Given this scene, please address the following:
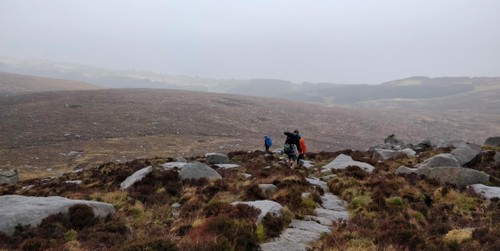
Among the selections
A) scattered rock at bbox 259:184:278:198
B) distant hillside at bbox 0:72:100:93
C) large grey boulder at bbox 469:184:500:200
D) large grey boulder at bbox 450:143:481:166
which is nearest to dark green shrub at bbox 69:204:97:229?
scattered rock at bbox 259:184:278:198

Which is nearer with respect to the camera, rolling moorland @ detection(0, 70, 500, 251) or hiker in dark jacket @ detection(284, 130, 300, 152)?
rolling moorland @ detection(0, 70, 500, 251)

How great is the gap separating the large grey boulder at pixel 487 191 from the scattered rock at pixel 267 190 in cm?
976

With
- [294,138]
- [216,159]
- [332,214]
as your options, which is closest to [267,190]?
[332,214]

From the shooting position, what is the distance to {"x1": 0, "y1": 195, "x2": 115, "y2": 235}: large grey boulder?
11.2 m

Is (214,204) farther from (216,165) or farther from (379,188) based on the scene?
(216,165)

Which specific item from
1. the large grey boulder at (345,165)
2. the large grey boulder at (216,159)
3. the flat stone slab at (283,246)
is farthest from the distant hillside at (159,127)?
the flat stone slab at (283,246)

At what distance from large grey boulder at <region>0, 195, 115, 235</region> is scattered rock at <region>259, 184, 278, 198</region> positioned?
5.93 meters

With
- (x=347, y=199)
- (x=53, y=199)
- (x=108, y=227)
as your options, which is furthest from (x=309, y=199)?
(x=53, y=199)

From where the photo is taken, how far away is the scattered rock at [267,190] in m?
15.3

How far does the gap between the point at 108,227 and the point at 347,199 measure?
33.7ft

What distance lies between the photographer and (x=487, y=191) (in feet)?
57.7

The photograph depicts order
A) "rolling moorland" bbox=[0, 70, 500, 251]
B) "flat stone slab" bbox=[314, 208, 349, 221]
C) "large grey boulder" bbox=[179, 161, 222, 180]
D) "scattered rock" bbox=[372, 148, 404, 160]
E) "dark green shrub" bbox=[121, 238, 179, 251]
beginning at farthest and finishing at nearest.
A: "scattered rock" bbox=[372, 148, 404, 160]
"large grey boulder" bbox=[179, 161, 222, 180]
"flat stone slab" bbox=[314, 208, 349, 221]
"rolling moorland" bbox=[0, 70, 500, 251]
"dark green shrub" bbox=[121, 238, 179, 251]

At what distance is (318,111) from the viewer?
352 feet

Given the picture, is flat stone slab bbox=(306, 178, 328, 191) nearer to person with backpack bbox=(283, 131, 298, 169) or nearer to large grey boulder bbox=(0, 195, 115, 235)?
person with backpack bbox=(283, 131, 298, 169)
